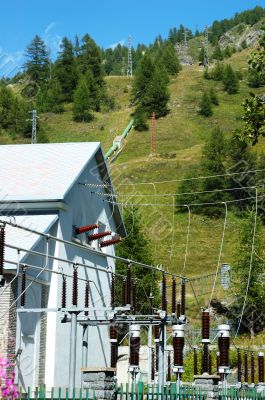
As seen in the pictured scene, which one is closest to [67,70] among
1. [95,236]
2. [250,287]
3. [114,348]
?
[250,287]

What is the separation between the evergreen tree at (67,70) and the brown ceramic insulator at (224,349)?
111401 millimetres

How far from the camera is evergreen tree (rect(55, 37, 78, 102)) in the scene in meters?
124

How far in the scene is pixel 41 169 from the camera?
77.5 feet

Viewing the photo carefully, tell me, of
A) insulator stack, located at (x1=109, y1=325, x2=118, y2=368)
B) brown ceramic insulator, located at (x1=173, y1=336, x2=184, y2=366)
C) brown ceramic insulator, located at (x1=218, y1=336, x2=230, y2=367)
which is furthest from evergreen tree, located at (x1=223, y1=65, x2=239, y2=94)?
brown ceramic insulator, located at (x1=173, y1=336, x2=184, y2=366)

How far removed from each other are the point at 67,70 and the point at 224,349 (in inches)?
4698

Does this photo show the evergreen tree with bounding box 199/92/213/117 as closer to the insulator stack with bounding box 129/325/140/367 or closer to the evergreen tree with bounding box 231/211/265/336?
the evergreen tree with bounding box 231/211/265/336

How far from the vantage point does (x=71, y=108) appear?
11944 centimetres

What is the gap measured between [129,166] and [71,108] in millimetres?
37388

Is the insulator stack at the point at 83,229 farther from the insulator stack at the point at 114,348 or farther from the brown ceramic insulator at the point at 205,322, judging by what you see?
the brown ceramic insulator at the point at 205,322

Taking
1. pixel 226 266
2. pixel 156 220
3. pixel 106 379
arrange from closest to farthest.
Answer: pixel 106 379
pixel 226 266
pixel 156 220

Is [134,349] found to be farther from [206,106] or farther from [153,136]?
[206,106]

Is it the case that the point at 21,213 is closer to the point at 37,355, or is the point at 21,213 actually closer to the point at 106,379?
the point at 37,355

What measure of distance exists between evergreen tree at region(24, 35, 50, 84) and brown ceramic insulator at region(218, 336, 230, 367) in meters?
122

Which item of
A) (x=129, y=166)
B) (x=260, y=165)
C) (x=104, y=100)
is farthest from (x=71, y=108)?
(x=260, y=165)
